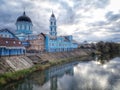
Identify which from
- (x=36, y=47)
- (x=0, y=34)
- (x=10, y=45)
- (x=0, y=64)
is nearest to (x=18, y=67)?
(x=0, y=64)

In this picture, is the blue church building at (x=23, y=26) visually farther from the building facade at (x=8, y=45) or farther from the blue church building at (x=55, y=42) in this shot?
the building facade at (x=8, y=45)

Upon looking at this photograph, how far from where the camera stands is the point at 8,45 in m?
34.9

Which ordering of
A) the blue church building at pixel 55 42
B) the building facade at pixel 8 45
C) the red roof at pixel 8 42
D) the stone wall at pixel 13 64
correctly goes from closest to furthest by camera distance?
the stone wall at pixel 13 64 < the building facade at pixel 8 45 < the red roof at pixel 8 42 < the blue church building at pixel 55 42

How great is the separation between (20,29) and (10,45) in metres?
29.4

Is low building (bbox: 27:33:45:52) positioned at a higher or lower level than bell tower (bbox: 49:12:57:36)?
lower

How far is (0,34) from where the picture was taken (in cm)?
3819

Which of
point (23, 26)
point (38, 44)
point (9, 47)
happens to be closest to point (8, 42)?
point (9, 47)

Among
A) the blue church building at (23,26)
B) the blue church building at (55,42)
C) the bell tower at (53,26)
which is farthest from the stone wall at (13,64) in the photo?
the bell tower at (53,26)

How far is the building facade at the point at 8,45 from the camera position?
33209 millimetres

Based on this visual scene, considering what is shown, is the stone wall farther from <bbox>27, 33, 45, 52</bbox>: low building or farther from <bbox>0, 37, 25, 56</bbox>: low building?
<bbox>27, 33, 45, 52</bbox>: low building

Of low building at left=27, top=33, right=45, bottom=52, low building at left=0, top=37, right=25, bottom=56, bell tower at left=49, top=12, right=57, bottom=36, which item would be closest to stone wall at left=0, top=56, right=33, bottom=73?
low building at left=0, top=37, right=25, bottom=56

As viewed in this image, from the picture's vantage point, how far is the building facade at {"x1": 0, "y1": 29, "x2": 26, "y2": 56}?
33.2 meters

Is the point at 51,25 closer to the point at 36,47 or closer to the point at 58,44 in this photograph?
the point at 58,44

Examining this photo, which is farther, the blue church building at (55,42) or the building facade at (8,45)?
the blue church building at (55,42)
